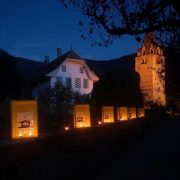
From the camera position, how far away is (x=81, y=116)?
1116 cm

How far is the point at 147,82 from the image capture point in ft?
253

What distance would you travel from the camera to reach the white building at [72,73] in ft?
155

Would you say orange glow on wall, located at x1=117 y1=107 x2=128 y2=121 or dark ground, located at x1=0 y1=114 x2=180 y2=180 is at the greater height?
orange glow on wall, located at x1=117 y1=107 x2=128 y2=121

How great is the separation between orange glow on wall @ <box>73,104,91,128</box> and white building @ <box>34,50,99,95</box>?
35.4 m

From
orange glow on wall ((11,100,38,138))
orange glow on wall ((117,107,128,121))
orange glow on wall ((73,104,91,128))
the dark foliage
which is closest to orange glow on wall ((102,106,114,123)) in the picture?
orange glow on wall ((117,107,128,121))

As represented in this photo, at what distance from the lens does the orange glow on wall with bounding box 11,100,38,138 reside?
7355mm

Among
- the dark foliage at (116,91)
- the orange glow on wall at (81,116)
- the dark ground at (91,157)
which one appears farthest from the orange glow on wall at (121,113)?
the dark foliage at (116,91)

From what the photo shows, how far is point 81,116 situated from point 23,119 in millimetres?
3802

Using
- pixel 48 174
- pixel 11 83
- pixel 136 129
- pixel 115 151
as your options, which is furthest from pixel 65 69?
pixel 48 174

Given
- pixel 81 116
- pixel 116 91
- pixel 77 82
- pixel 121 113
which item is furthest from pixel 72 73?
pixel 81 116

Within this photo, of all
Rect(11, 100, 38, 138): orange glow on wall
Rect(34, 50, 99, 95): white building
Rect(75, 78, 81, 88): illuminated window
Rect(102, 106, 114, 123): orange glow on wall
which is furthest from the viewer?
Rect(75, 78, 81, 88): illuminated window

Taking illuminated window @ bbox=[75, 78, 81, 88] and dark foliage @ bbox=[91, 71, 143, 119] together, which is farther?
illuminated window @ bbox=[75, 78, 81, 88]

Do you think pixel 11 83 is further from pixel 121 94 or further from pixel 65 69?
pixel 65 69

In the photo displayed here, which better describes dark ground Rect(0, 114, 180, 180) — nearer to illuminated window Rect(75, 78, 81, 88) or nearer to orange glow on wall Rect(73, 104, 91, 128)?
orange glow on wall Rect(73, 104, 91, 128)
